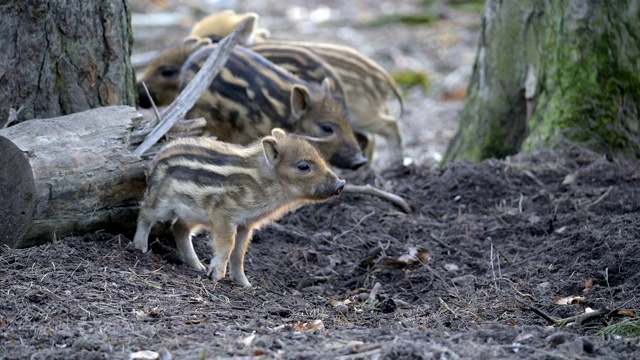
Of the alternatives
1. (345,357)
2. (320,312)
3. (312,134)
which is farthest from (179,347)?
(312,134)

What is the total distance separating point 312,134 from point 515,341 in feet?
12.6

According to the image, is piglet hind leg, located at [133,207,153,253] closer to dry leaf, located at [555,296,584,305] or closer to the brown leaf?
dry leaf, located at [555,296,584,305]

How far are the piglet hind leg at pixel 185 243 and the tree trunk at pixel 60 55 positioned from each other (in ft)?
3.15

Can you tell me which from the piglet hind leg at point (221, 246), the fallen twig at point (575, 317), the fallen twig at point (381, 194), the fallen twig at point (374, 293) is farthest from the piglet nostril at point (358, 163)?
the fallen twig at point (575, 317)

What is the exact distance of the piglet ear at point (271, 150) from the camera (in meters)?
5.69

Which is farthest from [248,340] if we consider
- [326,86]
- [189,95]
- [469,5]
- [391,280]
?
[469,5]

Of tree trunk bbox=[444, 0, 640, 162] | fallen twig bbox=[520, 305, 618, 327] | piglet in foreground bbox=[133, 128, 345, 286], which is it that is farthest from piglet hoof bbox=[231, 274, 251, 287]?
tree trunk bbox=[444, 0, 640, 162]

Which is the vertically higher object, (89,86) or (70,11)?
(70,11)

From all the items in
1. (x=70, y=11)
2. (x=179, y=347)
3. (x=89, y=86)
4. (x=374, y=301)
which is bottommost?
(x=374, y=301)

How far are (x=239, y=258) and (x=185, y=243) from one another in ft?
1.25

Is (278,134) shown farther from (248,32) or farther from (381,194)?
(248,32)

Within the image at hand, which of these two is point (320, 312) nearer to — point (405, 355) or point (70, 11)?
point (405, 355)

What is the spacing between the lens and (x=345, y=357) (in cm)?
387

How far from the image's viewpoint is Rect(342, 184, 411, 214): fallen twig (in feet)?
22.4
